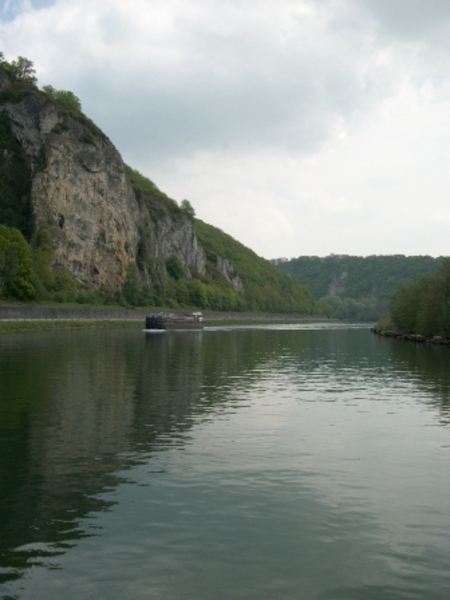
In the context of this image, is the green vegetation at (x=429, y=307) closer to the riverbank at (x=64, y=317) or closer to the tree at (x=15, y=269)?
the riverbank at (x=64, y=317)

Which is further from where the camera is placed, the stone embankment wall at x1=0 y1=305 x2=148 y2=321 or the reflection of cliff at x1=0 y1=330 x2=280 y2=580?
the stone embankment wall at x1=0 y1=305 x2=148 y2=321

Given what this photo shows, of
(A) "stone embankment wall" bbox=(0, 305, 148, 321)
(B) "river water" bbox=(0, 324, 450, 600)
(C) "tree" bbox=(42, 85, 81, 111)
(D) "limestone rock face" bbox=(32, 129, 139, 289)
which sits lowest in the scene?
(B) "river water" bbox=(0, 324, 450, 600)

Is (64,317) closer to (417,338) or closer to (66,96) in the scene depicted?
(417,338)

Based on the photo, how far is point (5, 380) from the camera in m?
32.3

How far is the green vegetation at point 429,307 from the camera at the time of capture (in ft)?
261

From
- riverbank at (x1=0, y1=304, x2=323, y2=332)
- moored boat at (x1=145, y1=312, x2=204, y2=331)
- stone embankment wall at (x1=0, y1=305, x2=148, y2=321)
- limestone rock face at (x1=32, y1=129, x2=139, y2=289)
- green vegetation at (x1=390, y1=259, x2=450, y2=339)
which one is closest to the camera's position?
green vegetation at (x1=390, y1=259, x2=450, y2=339)

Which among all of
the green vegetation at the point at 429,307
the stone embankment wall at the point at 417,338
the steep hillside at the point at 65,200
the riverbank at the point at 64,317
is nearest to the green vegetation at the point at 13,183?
the steep hillside at the point at 65,200

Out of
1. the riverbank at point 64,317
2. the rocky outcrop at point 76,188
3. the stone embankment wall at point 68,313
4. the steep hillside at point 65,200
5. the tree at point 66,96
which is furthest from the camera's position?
the tree at point 66,96

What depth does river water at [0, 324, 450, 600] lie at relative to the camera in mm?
10422

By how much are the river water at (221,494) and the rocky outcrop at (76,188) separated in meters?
104

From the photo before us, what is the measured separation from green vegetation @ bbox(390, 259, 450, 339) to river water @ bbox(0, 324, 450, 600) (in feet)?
165

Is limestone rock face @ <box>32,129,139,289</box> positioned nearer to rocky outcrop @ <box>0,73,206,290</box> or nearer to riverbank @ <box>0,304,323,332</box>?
rocky outcrop @ <box>0,73,206,290</box>

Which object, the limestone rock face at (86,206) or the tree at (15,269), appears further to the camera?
the limestone rock face at (86,206)

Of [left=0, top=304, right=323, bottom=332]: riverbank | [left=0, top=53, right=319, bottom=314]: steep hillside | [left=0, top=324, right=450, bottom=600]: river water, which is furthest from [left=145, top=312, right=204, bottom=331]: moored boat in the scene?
[left=0, top=324, right=450, bottom=600]: river water
